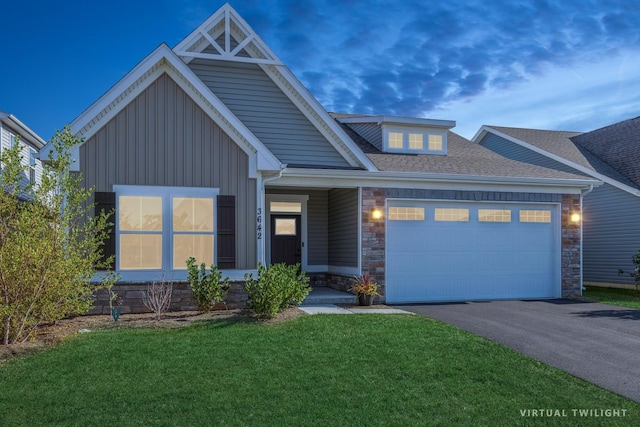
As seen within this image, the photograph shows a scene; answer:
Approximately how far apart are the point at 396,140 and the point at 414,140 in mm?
603

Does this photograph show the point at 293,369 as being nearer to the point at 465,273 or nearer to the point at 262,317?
the point at 262,317

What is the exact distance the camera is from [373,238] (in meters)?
12.1

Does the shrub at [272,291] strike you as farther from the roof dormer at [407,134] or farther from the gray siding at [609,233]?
the gray siding at [609,233]

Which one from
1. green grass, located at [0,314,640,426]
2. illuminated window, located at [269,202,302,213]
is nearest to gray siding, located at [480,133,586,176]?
illuminated window, located at [269,202,302,213]

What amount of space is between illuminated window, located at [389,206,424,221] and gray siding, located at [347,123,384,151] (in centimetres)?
264

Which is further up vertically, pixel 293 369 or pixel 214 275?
pixel 214 275

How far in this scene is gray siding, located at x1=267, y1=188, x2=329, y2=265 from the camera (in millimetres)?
14281

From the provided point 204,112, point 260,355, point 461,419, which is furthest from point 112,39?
point 461,419

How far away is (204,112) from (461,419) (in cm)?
766

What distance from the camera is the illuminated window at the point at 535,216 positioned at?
43.9ft

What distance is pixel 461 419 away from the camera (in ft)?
A: 16.0

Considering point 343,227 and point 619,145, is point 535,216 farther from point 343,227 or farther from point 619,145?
point 619,145

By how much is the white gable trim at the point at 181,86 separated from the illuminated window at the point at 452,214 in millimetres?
4637

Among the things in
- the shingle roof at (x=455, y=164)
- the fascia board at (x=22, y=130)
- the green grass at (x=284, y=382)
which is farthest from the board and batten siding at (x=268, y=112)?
the fascia board at (x=22, y=130)
